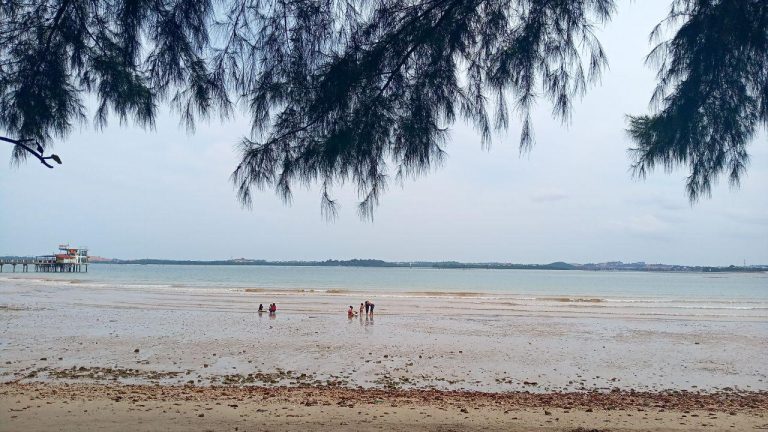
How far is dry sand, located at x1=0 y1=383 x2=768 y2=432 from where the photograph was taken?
679 cm

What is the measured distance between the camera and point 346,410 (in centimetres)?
774

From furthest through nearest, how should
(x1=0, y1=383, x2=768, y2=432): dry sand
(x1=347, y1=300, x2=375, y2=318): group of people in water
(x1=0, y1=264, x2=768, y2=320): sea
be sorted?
(x1=0, y1=264, x2=768, y2=320): sea < (x1=347, y1=300, x2=375, y2=318): group of people in water < (x1=0, y1=383, x2=768, y2=432): dry sand

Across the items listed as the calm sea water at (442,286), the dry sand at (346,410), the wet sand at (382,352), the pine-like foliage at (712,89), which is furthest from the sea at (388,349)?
the calm sea water at (442,286)

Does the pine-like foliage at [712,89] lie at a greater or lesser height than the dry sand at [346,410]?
greater

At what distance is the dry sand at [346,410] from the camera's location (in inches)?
267

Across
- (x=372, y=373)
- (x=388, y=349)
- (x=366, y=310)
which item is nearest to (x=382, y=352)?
(x=388, y=349)

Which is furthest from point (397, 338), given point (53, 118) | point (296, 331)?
point (53, 118)

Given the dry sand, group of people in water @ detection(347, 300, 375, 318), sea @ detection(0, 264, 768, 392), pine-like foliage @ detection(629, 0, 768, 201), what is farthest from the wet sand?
pine-like foliage @ detection(629, 0, 768, 201)

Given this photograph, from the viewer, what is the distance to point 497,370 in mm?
12734

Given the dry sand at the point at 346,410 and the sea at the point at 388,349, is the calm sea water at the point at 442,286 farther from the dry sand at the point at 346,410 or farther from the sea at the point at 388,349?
the dry sand at the point at 346,410

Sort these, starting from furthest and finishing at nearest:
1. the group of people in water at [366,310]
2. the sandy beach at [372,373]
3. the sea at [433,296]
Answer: the sea at [433,296] → the group of people in water at [366,310] → the sandy beach at [372,373]

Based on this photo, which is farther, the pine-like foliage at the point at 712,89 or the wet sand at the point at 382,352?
the wet sand at the point at 382,352

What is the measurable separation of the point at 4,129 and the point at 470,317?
2361 centimetres

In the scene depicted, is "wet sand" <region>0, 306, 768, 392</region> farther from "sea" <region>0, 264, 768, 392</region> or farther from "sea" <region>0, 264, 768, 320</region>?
"sea" <region>0, 264, 768, 320</region>
